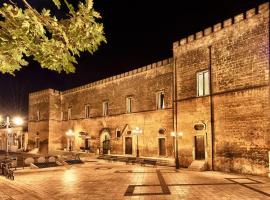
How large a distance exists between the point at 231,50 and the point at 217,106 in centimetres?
320

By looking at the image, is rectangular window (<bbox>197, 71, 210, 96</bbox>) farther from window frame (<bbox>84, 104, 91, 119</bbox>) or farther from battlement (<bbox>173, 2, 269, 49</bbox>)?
window frame (<bbox>84, 104, 91, 119</bbox>)

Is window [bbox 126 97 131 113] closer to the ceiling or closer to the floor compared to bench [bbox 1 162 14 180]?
closer to the ceiling

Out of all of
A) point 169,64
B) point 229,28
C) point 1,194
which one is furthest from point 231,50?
point 1,194

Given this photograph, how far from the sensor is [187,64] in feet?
57.6

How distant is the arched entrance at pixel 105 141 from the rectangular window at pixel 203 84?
1122cm

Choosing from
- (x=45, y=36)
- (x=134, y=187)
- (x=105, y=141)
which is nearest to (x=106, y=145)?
(x=105, y=141)

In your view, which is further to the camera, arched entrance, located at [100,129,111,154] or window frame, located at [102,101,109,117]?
window frame, located at [102,101,109,117]

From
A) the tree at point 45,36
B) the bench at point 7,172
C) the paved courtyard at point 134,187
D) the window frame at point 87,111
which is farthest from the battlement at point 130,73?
the tree at point 45,36

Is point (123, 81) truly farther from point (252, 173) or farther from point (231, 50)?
point (252, 173)

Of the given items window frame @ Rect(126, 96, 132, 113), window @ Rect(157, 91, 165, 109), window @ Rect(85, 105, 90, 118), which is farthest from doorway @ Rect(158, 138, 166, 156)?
window @ Rect(85, 105, 90, 118)

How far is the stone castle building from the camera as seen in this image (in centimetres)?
1363

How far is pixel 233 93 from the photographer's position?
48.1ft

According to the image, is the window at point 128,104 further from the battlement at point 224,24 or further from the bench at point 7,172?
the bench at point 7,172

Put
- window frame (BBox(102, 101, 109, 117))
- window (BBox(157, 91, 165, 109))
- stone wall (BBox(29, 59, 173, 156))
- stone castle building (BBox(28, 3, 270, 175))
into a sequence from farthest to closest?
window frame (BBox(102, 101, 109, 117))
window (BBox(157, 91, 165, 109))
stone wall (BBox(29, 59, 173, 156))
stone castle building (BBox(28, 3, 270, 175))
